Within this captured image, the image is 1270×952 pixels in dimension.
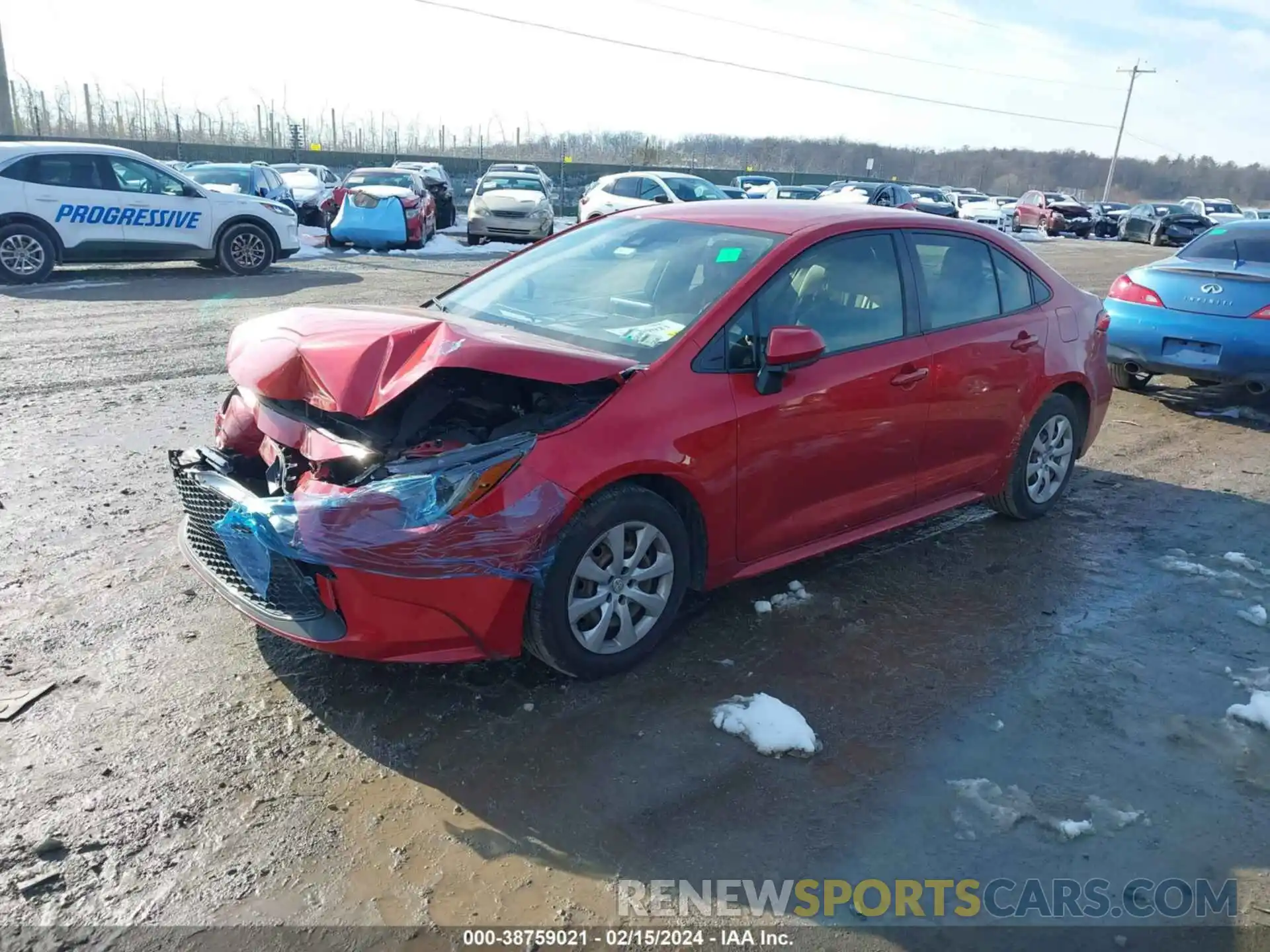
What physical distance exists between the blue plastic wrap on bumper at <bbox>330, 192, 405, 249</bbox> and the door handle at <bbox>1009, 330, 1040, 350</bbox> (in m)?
14.5

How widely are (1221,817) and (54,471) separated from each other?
5710 mm

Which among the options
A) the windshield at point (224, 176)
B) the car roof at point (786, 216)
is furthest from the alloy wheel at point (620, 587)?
the windshield at point (224, 176)

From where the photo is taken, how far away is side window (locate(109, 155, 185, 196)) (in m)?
12.4

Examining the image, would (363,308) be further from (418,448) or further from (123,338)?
(123,338)

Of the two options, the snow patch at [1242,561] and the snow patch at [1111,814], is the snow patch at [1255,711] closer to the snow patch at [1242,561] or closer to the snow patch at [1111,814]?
the snow patch at [1111,814]

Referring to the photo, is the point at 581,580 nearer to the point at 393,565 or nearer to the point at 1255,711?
the point at 393,565

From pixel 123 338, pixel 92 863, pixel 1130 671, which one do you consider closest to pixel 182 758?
pixel 92 863

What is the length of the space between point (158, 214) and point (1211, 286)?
12150 mm

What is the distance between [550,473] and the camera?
3.22 meters

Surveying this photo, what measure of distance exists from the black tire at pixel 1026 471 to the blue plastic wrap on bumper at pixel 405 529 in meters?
3.04

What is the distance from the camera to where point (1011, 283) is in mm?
5125

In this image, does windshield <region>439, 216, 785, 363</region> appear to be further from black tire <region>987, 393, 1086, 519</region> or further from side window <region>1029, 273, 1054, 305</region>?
black tire <region>987, 393, 1086, 519</region>

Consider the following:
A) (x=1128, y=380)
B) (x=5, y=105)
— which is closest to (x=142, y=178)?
(x=1128, y=380)

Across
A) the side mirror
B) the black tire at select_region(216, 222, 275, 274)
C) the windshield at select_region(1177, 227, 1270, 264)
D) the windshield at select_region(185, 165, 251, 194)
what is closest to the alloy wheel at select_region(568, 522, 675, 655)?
the side mirror
